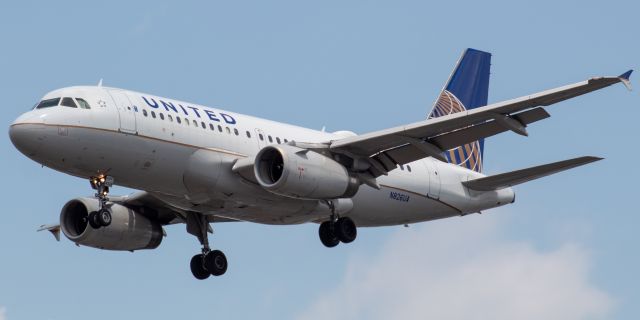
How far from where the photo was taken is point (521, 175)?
4694 centimetres

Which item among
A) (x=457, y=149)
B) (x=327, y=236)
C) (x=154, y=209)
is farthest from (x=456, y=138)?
(x=154, y=209)

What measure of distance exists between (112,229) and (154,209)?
1917 mm

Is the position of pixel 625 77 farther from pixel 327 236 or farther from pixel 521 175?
pixel 327 236

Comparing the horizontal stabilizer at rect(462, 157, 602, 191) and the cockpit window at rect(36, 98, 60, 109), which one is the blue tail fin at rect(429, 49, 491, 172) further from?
the cockpit window at rect(36, 98, 60, 109)

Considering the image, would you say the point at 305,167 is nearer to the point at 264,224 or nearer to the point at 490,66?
the point at 264,224

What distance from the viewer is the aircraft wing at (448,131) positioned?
39906 millimetres

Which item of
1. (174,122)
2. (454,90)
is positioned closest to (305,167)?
(174,122)

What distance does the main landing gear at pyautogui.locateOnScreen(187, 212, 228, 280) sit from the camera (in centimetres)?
4822

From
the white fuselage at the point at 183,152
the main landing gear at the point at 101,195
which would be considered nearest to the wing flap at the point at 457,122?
the white fuselage at the point at 183,152

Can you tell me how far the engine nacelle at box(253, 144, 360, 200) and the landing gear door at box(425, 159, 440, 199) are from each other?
18.0 ft

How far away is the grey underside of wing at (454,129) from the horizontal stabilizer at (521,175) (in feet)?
9.29

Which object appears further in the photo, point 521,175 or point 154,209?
point 154,209

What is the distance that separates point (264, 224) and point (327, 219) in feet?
6.75

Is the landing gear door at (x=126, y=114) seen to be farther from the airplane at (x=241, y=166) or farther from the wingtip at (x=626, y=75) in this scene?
the wingtip at (x=626, y=75)
